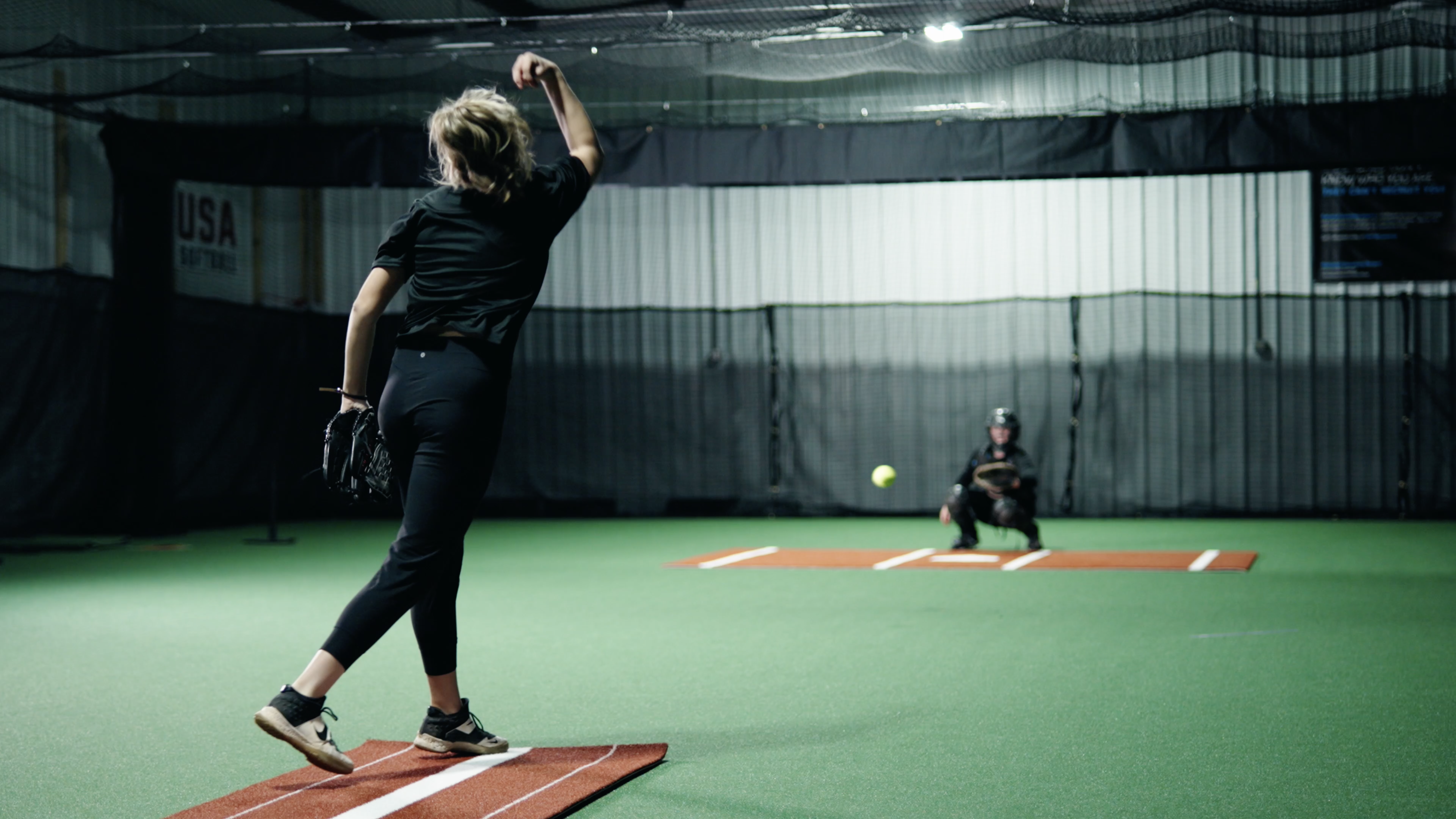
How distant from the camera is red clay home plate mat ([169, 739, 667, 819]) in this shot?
10.5 ft

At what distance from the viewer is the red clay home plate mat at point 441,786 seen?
3.19 metres

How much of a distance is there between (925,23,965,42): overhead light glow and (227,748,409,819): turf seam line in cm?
632

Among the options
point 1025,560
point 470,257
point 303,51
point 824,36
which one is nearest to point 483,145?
point 470,257

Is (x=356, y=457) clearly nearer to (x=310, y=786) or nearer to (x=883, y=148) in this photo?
(x=310, y=786)

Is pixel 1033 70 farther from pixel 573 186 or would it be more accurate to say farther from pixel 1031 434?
pixel 573 186

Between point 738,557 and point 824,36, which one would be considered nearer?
point 824,36

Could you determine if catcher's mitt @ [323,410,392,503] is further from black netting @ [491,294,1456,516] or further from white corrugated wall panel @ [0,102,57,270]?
black netting @ [491,294,1456,516]

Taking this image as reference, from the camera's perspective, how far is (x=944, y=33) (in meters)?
9.02

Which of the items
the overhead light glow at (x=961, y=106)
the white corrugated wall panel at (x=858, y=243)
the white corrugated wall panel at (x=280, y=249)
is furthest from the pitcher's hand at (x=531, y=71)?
the white corrugated wall panel at (x=280, y=249)

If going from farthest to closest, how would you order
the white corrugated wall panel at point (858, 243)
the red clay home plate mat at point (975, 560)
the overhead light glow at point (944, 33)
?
the white corrugated wall panel at point (858, 243)
the red clay home plate mat at point (975, 560)
the overhead light glow at point (944, 33)

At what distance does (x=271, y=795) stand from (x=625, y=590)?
4.82m

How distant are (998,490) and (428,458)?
7540 millimetres

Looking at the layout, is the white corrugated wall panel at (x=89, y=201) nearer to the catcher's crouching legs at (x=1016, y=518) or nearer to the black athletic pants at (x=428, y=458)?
the catcher's crouching legs at (x=1016, y=518)

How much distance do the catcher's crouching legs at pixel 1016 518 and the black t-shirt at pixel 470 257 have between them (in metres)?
7.38
